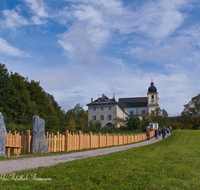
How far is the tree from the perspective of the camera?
211 ft

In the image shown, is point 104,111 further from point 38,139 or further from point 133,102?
point 38,139

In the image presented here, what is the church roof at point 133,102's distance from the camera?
9950 cm

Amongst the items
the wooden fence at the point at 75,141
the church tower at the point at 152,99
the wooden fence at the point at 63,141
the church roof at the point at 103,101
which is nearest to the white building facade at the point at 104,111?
the church roof at the point at 103,101

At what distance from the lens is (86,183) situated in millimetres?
4973

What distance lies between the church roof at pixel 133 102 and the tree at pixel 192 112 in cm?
3153

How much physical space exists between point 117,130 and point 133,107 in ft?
159

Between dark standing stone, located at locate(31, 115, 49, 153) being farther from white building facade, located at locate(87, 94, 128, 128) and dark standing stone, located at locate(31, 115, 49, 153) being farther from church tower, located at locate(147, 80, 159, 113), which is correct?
church tower, located at locate(147, 80, 159, 113)

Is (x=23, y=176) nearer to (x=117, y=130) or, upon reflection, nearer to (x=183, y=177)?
(x=183, y=177)

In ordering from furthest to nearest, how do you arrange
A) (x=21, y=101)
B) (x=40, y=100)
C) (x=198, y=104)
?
(x=198, y=104)
(x=40, y=100)
(x=21, y=101)

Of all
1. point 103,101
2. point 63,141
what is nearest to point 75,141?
point 63,141

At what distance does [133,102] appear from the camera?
101312 mm

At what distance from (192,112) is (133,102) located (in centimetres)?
3731

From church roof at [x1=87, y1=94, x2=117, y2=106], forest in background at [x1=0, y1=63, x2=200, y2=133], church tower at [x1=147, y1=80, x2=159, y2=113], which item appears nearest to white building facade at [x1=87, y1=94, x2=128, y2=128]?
church roof at [x1=87, y1=94, x2=117, y2=106]

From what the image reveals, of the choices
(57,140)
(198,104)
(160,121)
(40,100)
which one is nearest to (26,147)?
(57,140)
